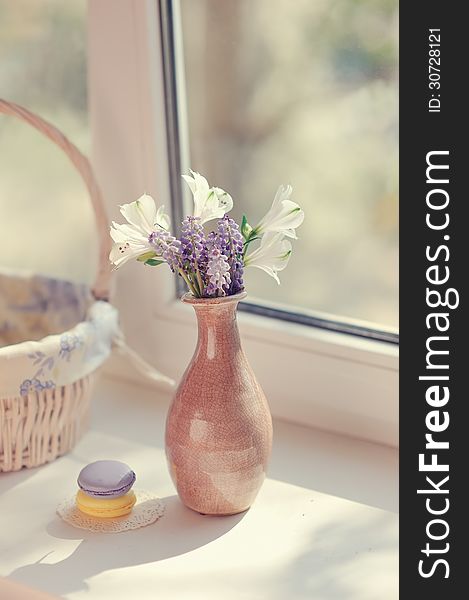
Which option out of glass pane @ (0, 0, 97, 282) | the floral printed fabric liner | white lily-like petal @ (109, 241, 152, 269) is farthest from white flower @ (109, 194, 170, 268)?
glass pane @ (0, 0, 97, 282)

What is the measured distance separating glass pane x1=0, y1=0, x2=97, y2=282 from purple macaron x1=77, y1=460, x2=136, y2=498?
44cm

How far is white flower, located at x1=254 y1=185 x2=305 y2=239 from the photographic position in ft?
3.15

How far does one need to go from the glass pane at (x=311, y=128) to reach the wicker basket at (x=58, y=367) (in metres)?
0.18

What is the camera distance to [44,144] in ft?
4.75

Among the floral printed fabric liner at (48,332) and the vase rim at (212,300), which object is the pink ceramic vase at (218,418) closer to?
the vase rim at (212,300)

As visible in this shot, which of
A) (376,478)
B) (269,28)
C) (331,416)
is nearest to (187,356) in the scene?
(331,416)

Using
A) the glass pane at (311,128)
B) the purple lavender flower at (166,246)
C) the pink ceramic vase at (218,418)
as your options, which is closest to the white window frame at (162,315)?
the glass pane at (311,128)

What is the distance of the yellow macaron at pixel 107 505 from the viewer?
105 cm

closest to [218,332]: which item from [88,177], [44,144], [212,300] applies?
[212,300]

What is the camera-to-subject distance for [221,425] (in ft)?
3.22

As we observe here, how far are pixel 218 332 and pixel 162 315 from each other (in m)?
0.35

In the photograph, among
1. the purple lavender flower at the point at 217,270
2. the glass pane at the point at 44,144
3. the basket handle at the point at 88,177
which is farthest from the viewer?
the glass pane at the point at 44,144

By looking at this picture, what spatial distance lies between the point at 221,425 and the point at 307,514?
0.16 meters

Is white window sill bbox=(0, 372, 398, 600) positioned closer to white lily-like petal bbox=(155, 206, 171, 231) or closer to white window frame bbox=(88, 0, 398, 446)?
white window frame bbox=(88, 0, 398, 446)
